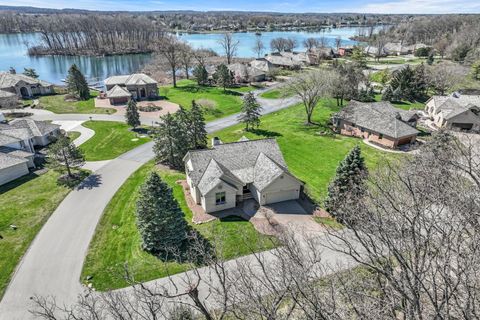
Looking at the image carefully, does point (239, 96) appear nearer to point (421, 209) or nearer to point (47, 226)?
point (47, 226)

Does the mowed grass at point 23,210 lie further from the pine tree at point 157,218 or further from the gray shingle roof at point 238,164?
the gray shingle roof at point 238,164

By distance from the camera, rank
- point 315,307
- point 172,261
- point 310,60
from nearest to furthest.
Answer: point 315,307 → point 172,261 → point 310,60

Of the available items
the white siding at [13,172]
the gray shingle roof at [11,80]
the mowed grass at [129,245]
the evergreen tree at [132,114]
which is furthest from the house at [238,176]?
the gray shingle roof at [11,80]

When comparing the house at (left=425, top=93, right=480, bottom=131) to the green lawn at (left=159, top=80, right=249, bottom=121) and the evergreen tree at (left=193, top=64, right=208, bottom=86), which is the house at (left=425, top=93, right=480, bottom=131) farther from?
the evergreen tree at (left=193, top=64, right=208, bottom=86)

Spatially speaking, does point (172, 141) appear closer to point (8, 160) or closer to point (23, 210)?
point (23, 210)

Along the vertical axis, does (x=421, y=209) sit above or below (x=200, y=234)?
above

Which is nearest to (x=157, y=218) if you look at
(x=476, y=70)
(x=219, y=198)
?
(x=219, y=198)

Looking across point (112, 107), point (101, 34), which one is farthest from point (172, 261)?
point (101, 34)
